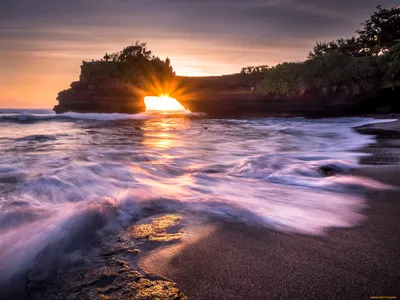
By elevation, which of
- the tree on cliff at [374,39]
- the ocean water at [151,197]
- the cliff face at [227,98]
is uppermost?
the tree on cliff at [374,39]

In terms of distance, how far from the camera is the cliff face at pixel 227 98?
1844 cm

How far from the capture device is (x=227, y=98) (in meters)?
26.5

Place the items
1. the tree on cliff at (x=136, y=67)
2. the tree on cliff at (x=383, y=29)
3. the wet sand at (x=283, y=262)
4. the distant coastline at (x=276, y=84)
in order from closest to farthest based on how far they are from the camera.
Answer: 1. the wet sand at (x=283, y=262)
2. the distant coastline at (x=276, y=84)
3. the tree on cliff at (x=383, y=29)
4. the tree on cliff at (x=136, y=67)

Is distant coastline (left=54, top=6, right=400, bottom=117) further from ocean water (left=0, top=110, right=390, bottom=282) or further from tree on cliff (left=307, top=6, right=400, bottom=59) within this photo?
ocean water (left=0, top=110, right=390, bottom=282)

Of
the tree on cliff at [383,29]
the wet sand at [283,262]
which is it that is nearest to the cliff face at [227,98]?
the tree on cliff at [383,29]

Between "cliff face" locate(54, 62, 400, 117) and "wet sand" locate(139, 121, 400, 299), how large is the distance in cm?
1802

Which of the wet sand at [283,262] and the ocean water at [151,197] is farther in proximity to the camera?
the ocean water at [151,197]

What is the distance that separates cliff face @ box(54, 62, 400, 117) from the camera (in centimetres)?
1844

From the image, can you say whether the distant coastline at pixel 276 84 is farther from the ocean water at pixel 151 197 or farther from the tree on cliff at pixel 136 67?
the ocean water at pixel 151 197

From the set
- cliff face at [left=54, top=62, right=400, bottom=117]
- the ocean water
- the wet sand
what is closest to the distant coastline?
cliff face at [left=54, top=62, right=400, bottom=117]

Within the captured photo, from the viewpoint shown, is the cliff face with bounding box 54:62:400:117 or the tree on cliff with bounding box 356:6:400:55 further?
the tree on cliff with bounding box 356:6:400:55

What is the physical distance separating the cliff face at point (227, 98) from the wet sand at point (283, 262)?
1802 centimetres

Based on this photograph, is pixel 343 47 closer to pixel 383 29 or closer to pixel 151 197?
pixel 383 29

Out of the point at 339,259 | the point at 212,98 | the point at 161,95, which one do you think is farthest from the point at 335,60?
the point at 161,95
